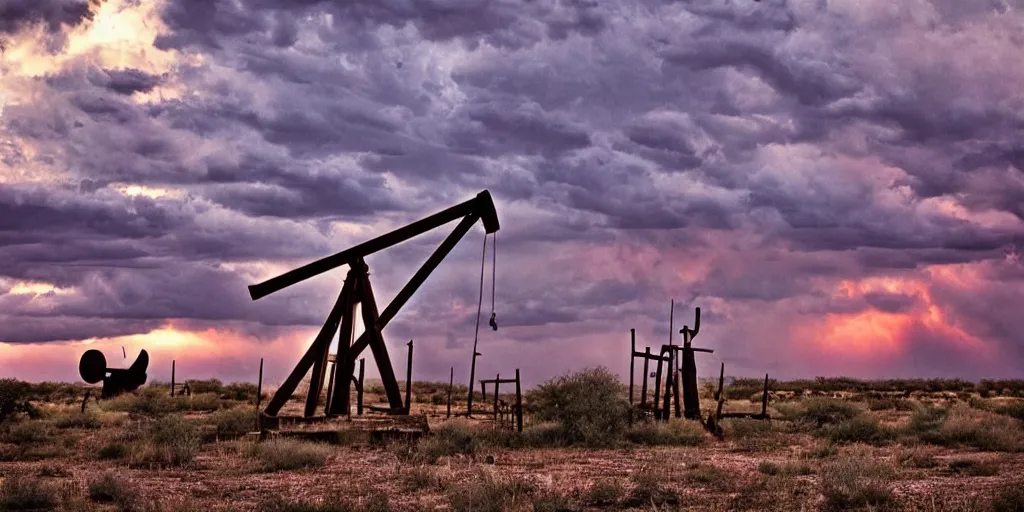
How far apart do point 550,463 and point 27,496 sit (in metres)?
9.49

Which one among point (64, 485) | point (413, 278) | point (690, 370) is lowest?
point (64, 485)

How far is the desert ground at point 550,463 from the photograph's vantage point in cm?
1387

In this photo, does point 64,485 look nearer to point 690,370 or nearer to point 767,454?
point 767,454

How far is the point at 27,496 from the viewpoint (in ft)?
44.6

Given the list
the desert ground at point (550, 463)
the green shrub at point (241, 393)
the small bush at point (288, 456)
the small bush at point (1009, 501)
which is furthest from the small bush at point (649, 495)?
the green shrub at point (241, 393)

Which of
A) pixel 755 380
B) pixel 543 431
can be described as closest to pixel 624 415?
pixel 543 431

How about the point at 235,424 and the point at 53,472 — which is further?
the point at 235,424

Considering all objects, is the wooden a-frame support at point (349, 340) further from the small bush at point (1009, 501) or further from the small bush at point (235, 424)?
the small bush at point (1009, 501)

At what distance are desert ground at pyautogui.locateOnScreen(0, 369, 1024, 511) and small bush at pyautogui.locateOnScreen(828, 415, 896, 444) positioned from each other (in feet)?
0.16

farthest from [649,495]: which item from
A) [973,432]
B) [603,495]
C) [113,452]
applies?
[973,432]

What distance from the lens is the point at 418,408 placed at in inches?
1641

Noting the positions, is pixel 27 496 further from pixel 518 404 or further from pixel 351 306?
pixel 518 404

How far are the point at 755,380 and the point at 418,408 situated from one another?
41.8 m

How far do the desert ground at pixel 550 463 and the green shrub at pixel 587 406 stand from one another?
0.12ft
